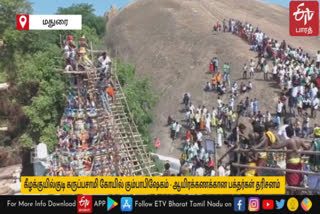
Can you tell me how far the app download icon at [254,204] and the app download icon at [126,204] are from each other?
1.99 meters

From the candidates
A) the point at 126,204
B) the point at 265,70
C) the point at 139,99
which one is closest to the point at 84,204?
the point at 126,204

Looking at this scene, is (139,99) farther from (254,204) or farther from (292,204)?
(292,204)

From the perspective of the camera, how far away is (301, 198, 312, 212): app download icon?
7.99 m

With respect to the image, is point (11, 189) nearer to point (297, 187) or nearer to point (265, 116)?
point (297, 187)

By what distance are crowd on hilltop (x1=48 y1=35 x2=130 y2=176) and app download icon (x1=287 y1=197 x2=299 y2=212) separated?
41.7 feet

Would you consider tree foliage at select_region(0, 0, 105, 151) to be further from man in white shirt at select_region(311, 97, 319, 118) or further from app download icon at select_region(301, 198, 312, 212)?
app download icon at select_region(301, 198, 312, 212)

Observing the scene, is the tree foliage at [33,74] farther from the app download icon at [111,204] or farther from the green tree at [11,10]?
the app download icon at [111,204]

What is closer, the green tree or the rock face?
the green tree

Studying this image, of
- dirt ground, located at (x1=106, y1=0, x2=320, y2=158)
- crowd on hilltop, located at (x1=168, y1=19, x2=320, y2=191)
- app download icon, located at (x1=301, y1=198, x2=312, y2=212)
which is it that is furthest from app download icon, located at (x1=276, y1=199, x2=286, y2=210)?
dirt ground, located at (x1=106, y1=0, x2=320, y2=158)

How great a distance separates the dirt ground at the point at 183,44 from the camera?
34.8 metres

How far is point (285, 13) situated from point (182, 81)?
29.7m

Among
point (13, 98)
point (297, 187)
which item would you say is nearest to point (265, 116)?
point (13, 98)

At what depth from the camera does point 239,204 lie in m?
8.28

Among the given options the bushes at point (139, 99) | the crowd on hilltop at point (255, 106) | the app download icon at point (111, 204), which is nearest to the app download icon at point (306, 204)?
the app download icon at point (111, 204)
